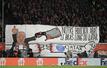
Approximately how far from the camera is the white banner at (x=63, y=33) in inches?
391

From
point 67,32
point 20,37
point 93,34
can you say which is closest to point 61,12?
point 67,32

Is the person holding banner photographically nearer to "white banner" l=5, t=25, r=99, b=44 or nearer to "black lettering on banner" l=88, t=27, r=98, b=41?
"white banner" l=5, t=25, r=99, b=44

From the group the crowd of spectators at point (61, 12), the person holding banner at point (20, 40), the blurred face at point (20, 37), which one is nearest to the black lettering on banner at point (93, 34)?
the crowd of spectators at point (61, 12)

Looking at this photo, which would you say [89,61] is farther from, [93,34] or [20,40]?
[20,40]

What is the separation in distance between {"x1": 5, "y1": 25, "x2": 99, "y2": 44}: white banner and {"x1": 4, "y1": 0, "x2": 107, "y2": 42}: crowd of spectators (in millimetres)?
111

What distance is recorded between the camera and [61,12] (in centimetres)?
1007

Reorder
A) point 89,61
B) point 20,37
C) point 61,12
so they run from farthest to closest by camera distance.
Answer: point 61,12, point 20,37, point 89,61

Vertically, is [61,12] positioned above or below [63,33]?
above

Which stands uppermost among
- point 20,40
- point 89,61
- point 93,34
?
point 93,34

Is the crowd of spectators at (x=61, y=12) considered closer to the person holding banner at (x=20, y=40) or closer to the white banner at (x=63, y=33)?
the white banner at (x=63, y=33)

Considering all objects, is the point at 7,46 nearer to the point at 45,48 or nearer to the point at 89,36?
the point at 45,48

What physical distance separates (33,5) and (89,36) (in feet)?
5.46

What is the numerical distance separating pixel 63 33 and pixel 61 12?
0.55m

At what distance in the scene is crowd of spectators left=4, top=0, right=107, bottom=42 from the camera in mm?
9969
